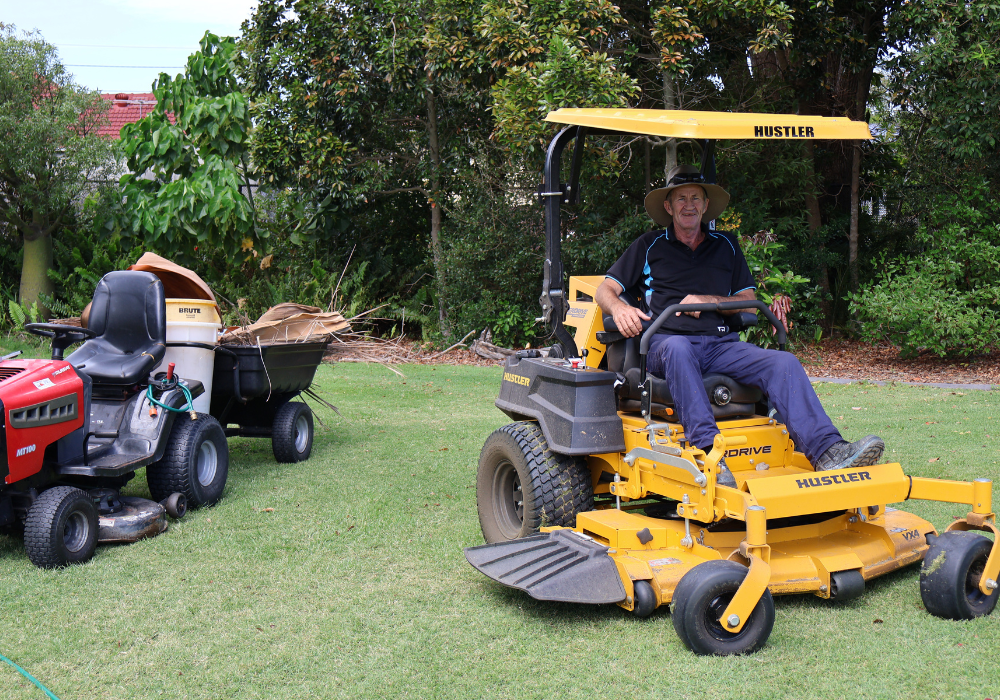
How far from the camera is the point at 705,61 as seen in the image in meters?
11.8

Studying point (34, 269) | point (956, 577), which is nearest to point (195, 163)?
point (34, 269)

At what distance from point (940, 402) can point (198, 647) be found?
Result: 7.18 metres

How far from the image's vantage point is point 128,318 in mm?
5137

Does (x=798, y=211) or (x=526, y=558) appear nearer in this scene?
(x=526, y=558)

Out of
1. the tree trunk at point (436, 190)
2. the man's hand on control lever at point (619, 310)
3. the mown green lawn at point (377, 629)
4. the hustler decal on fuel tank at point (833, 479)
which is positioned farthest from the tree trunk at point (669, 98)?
the hustler decal on fuel tank at point (833, 479)

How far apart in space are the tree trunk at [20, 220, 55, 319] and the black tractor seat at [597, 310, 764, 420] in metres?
12.5

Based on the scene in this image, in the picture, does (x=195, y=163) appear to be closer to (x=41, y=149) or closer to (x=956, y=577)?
(x=41, y=149)

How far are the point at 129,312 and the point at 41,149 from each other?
9.76 m

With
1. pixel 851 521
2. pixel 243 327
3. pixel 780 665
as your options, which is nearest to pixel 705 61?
pixel 243 327

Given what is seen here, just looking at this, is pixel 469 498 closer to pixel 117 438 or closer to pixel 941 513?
pixel 117 438

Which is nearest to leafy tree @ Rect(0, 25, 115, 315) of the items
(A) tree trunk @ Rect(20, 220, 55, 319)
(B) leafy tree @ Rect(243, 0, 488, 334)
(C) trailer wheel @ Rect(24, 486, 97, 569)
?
(A) tree trunk @ Rect(20, 220, 55, 319)

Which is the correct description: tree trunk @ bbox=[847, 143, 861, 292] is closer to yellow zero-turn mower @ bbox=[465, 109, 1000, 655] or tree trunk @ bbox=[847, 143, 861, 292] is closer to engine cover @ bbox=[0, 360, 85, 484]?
yellow zero-turn mower @ bbox=[465, 109, 1000, 655]

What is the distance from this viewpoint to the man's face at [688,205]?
4074mm

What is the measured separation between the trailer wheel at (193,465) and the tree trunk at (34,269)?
10.2m
